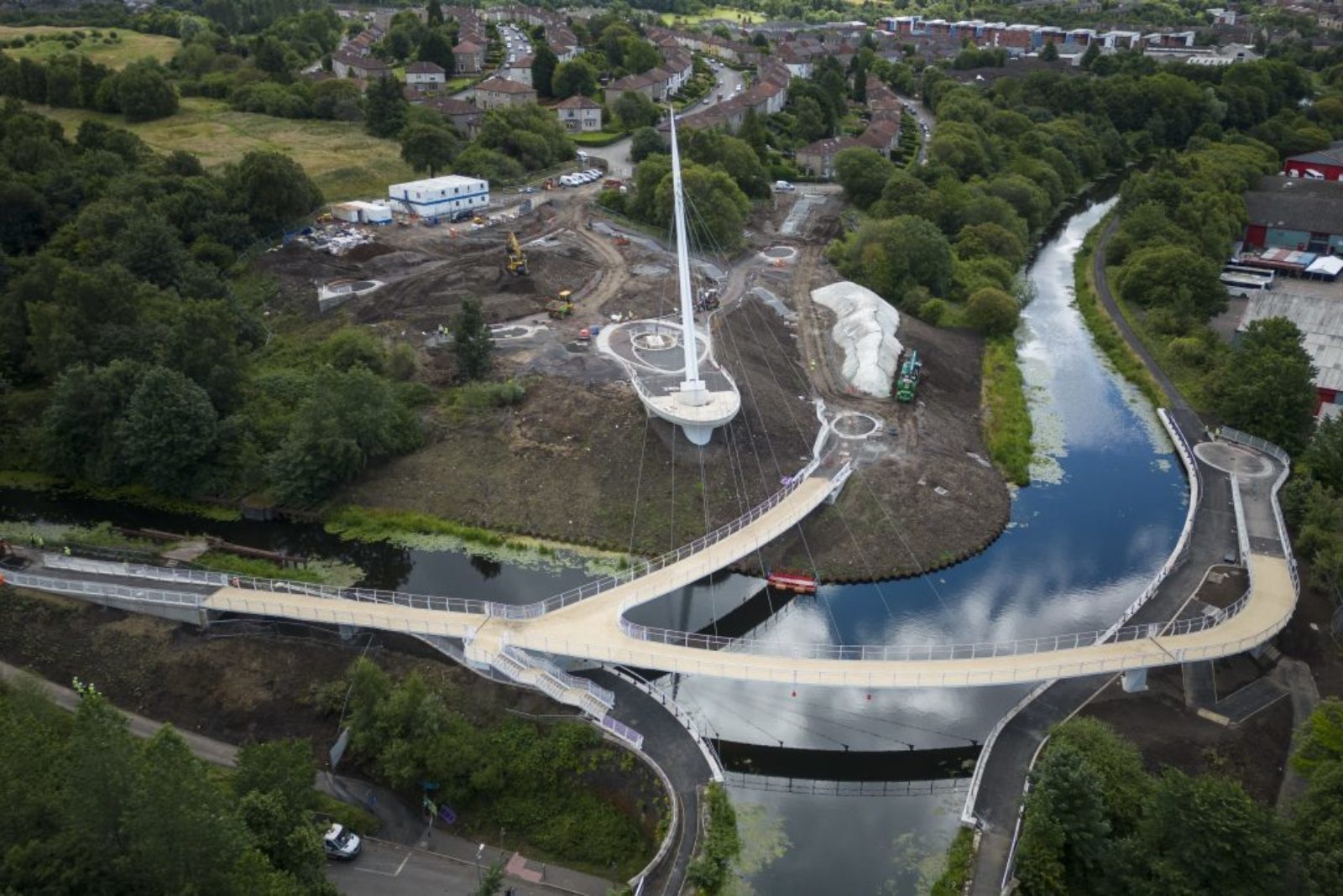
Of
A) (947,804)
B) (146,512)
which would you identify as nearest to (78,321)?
(146,512)

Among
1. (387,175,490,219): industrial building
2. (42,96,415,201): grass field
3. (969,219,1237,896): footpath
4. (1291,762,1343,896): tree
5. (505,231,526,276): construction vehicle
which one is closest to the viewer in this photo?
(1291,762,1343,896): tree

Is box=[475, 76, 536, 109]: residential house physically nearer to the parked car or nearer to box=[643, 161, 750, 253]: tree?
box=[643, 161, 750, 253]: tree

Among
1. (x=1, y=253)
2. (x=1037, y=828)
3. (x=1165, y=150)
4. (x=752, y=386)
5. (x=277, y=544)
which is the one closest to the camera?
(x=1037, y=828)

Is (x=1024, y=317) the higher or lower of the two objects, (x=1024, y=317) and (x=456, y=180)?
the lower

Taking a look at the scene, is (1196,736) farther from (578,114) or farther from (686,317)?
(578,114)

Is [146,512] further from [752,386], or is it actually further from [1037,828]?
[1037,828]

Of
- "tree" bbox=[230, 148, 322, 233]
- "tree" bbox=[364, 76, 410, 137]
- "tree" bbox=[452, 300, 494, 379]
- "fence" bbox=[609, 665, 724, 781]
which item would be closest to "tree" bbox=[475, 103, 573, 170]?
"tree" bbox=[364, 76, 410, 137]
